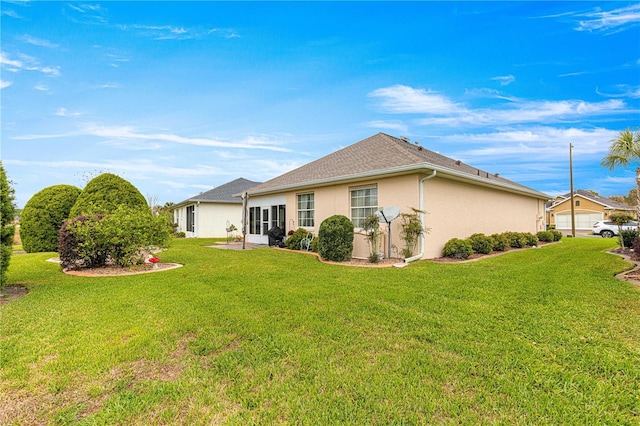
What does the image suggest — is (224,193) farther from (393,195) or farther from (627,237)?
(627,237)

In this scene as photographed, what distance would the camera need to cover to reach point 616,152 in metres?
10.1

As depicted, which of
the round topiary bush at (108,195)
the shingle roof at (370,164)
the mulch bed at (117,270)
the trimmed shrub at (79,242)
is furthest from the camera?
the round topiary bush at (108,195)

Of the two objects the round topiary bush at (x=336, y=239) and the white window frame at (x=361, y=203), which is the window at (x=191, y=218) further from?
the round topiary bush at (x=336, y=239)

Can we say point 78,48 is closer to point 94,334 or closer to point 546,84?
point 94,334


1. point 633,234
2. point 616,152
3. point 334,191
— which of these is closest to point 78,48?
point 334,191

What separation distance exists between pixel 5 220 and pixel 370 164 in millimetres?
9483

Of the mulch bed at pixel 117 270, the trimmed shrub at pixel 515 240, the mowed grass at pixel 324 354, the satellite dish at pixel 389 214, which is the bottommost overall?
the mowed grass at pixel 324 354

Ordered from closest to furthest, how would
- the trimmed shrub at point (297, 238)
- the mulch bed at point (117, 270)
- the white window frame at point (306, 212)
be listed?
the mulch bed at point (117, 270), the trimmed shrub at point (297, 238), the white window frame at point (306, 212)

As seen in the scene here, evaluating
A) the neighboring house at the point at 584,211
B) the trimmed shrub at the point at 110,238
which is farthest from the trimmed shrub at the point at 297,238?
the neighboring house at the point at 584,211

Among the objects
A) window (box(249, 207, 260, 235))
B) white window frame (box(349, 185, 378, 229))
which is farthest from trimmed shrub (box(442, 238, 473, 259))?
window (box(249, 207, 260, 235))

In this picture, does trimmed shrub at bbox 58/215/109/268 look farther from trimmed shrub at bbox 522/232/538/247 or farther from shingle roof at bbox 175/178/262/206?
trimmed shrub at bbox 522/232/538/247

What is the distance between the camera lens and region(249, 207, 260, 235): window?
1666cm

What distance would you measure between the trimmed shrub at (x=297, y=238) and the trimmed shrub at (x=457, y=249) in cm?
549

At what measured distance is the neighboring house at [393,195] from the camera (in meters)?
9.39
